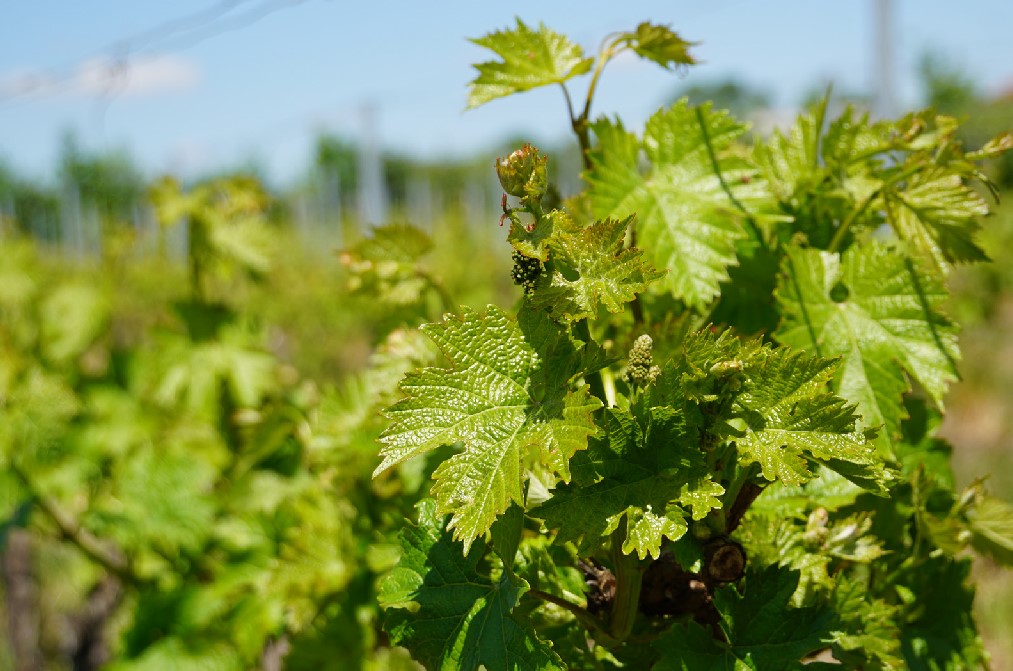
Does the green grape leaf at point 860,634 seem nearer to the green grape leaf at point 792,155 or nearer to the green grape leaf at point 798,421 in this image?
the green grape leaf at point 798,421

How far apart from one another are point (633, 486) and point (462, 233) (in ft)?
39.4

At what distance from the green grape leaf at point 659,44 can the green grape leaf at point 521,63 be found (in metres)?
Result: 0.06

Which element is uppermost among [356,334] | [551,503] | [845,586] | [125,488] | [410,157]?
[410,157]

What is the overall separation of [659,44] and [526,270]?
1.30ft

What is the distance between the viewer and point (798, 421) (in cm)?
62

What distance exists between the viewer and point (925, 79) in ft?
73.0

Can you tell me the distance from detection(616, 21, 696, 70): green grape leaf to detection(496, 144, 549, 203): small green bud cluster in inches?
13.1

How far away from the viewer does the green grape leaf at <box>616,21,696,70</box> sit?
86 cm


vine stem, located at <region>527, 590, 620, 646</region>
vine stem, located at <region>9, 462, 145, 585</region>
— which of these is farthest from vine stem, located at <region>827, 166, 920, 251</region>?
Result: vine stem, located at <region>9, 462, 145, 585</region>

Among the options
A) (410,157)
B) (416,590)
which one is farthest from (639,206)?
(410,157)

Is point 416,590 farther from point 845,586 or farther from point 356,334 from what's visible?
point 356,334

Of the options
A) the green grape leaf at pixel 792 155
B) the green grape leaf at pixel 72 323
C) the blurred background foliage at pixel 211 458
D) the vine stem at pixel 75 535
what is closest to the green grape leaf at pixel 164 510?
the blurred background foliage at pixel 211 458

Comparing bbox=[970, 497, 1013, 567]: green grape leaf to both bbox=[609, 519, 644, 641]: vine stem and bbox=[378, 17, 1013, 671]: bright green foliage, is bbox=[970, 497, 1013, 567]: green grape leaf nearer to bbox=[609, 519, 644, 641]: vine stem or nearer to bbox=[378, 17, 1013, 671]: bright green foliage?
bbox=[378, 17, 1013, 671]: bright green foliage

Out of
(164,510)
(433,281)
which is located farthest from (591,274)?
(164,510)
